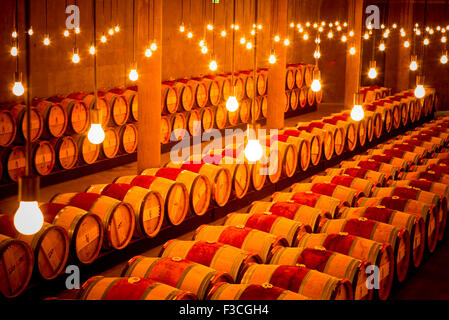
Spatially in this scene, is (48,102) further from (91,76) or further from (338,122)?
(338,122)

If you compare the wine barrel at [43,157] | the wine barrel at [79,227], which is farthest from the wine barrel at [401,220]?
the wine barrel at [43,157]

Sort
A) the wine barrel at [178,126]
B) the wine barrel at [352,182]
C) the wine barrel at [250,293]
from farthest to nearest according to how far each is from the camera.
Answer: the wine barrel at [178,126] < the wine barrel at [352,182] < the wine barrel at [250,293]

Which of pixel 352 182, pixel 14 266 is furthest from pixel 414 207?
pixel 14 266

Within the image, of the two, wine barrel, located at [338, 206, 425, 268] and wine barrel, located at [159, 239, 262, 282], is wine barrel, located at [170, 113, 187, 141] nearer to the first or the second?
wine barrel, located at [338, 206, 425, 268]

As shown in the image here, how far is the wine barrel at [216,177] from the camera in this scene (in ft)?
27.3

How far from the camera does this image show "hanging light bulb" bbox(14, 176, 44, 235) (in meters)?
2.99

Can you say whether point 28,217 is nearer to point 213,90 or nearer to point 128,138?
point 128,138

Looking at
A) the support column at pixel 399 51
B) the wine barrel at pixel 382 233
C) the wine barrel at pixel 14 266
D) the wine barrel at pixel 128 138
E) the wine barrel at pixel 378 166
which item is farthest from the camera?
the support column at pixel 399 51

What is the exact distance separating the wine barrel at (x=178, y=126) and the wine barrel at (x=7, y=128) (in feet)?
12.5

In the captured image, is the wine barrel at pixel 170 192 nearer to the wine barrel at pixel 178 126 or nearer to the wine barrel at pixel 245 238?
the wine barrel at pixel 245 238

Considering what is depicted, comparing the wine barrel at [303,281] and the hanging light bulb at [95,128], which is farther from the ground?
the hanging light bulb at [95,128]

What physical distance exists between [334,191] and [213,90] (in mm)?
6960
